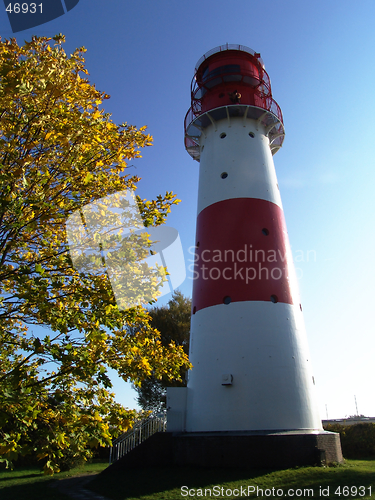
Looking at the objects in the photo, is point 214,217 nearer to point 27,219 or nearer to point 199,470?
point 199,470

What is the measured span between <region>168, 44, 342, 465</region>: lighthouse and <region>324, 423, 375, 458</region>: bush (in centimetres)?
840

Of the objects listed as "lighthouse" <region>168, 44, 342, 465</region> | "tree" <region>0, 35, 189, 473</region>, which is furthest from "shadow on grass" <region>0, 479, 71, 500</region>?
"tree" <region>0, 35, 189, 473</region>

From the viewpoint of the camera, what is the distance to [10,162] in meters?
5.25

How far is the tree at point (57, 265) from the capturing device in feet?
13.8

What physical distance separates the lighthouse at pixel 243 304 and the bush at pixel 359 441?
8.40 metres

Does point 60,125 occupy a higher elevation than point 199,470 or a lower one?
higher

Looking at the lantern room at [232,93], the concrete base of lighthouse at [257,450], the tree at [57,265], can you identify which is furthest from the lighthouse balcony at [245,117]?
the concrete base of lighthouse at [257,450]

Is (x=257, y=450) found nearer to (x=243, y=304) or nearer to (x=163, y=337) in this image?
(x=243, y=304)

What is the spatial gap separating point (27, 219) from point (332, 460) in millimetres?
11022

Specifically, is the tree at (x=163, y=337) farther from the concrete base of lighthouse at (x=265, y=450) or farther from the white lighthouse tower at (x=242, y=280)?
the concrete base of lighthouse at (x=265, y=450)

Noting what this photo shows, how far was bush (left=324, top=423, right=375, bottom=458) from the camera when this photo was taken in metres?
17.5

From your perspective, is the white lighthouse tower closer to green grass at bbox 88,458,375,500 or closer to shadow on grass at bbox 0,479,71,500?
green grass at bbox 88,458,375,500

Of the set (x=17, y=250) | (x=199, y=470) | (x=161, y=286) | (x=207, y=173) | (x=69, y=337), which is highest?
(x=207, y=173)

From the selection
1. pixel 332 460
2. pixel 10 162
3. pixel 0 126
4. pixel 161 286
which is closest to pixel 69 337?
pixel 161 286
